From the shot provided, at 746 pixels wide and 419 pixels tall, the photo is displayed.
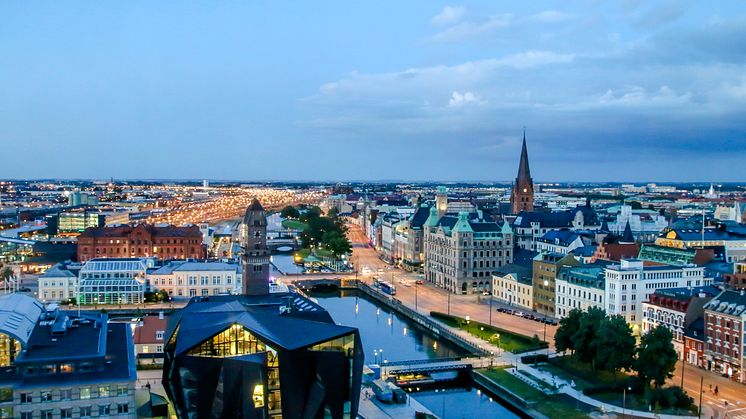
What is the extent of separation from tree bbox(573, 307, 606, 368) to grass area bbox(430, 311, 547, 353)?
8.50 metres

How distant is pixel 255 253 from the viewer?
74.9 m

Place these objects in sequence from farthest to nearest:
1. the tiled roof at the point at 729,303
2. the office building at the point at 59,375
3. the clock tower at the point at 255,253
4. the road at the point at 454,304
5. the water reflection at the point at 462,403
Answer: the road at the point at 454,304 < the clock tower at the point at 255,253 < the tiled roof at the point at 729,303 < the water reflection at the point at 462,403 < the office building at the point at 59,375

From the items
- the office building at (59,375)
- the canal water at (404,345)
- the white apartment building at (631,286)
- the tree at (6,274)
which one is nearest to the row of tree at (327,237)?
the canal water at (404,345)

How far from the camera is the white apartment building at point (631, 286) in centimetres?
7475

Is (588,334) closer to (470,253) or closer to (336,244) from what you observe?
(470,253)

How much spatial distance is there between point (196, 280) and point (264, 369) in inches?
2095

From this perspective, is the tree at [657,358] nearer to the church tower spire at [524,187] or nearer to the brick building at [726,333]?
the brick building at [726,333]

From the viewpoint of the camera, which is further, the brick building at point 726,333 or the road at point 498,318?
the brick building at point 726,333

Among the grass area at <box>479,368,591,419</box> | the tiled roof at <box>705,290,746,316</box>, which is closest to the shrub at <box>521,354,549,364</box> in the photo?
the grass area at <box>479,368,591,419</box>

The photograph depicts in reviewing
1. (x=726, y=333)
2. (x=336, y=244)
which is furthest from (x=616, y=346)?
(x=336, y=244)

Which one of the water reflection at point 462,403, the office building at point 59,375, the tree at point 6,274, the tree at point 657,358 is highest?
the office building at point 59,375

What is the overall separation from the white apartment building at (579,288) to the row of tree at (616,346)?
1761 centimetres

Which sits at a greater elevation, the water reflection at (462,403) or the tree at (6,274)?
the tree at (6,274)

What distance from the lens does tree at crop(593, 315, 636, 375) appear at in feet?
178
